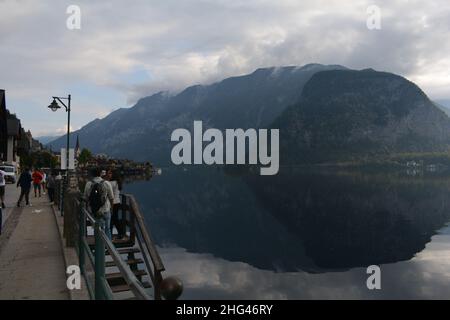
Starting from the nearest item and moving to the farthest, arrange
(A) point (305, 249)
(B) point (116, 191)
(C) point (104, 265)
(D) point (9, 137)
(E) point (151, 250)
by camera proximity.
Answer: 1. (C) point (104, 265)
2. (E) point (151, 250)
3. (B) point (116, 191)
4. (A) point (305, 249)
5. (D) point (9, 137)

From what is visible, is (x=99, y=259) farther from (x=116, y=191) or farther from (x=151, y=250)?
(x=116, y=191)

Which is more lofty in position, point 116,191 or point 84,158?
point 84,158

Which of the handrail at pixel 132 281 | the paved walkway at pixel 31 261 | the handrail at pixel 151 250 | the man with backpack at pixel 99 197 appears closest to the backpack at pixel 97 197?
the man with backpack at pixel 99 197

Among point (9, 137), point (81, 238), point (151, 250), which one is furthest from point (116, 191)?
point (9, 137)

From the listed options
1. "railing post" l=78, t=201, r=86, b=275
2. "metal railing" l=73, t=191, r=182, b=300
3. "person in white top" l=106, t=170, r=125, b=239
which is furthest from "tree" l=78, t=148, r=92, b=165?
"railing post" l=78, t=201, r=86, b=275

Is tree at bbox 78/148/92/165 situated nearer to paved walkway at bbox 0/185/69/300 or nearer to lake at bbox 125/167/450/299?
lake at bbox 125/167/450/299

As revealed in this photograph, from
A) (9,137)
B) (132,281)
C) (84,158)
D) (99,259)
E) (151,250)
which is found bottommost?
(151,250)
